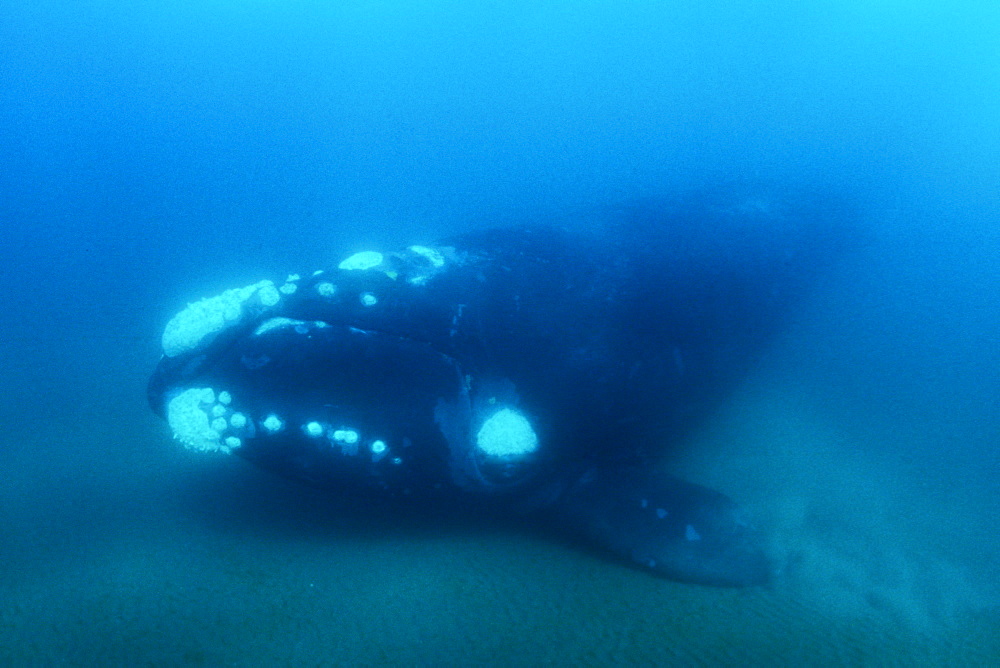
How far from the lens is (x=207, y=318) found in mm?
6211

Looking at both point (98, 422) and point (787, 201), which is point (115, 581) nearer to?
point (98, 422)

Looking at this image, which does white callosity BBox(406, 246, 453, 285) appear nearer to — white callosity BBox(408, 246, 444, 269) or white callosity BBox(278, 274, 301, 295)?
white callosity BBox(408, 246, 444, 269)

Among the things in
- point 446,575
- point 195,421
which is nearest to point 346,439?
point 195,421

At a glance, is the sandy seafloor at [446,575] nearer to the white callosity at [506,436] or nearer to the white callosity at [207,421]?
the white callosity at [506,436]

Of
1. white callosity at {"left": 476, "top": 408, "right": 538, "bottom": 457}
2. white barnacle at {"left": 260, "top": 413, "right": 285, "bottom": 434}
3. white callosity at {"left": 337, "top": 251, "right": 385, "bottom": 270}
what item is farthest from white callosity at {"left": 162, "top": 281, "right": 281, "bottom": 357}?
white callosity at {"left": 476, "top": 408, "right": 538, "bottom": 457}

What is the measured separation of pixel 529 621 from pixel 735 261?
5.75 m

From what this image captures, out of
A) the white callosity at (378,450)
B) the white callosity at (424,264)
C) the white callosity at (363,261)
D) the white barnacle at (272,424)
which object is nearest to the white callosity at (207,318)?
the white callosity at (363,261)

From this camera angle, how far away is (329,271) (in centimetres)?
663

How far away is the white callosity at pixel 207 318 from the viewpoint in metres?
6.14

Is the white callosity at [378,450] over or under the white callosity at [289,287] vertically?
under

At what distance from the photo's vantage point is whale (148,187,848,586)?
19.3ft

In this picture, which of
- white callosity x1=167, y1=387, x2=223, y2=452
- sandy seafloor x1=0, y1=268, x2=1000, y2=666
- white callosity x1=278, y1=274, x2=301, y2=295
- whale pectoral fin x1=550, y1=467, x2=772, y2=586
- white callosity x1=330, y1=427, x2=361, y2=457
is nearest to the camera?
sandy seafloor x1=0, y1=268, x2=1000, y2=666

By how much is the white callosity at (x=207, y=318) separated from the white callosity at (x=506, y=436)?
2.49 m

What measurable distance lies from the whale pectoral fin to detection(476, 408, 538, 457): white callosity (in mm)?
886
